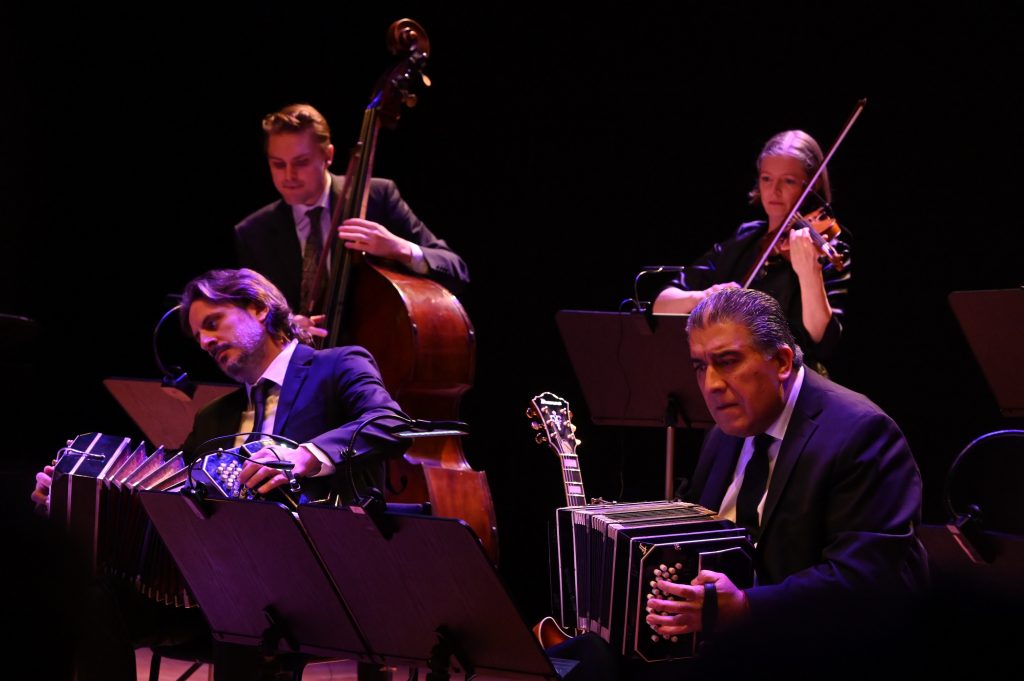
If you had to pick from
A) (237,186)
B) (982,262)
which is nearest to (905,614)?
(982,262)

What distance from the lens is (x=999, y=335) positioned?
3.32 metres

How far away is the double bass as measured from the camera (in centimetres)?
409

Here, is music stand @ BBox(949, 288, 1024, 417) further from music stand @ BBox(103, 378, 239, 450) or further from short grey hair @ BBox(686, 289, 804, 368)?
music stand @ BBox(103, 378, 239, 450)

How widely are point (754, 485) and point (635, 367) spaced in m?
1.06

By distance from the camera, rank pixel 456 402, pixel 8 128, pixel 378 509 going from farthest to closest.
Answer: pixel 8 128 < pixel 456 402 < pixel 378 509

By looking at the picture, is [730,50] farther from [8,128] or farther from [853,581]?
[8,128]

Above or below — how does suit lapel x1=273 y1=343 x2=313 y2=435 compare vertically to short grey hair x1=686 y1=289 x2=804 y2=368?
below

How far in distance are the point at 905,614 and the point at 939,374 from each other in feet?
12.7

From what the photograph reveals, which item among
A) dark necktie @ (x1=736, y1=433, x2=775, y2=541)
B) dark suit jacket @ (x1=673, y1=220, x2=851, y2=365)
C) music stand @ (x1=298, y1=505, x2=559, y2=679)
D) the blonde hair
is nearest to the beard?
music stand @ (x1=298, y1=505, x2=559, y2=679)

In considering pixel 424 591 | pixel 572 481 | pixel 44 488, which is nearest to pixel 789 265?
pixel 572 481

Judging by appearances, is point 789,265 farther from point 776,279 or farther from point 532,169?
point 532,169

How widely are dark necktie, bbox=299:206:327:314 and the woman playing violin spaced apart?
1296mm

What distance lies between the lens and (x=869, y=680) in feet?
3.10

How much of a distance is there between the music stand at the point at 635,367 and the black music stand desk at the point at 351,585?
1.43m
